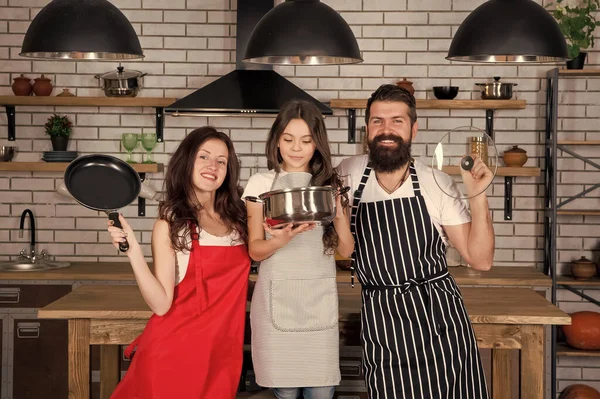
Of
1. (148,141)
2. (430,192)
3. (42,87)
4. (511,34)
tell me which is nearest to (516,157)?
(148,141)

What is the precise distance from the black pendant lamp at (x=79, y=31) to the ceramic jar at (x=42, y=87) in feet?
7.82

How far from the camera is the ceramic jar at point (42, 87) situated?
562 cm

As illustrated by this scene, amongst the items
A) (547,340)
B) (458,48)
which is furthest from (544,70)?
(458,48)

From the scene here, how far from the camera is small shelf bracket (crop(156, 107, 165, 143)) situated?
5.77 m

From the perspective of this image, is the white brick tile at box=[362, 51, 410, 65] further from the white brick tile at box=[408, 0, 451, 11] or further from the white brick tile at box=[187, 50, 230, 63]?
the white brick tile at box=[187, 50, 230, 63]

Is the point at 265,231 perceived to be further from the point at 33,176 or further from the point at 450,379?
the point at 33,176

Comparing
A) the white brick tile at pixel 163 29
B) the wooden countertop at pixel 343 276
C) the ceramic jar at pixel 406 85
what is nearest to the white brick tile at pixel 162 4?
the white brick tile at pixel 163 29

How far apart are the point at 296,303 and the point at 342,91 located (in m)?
3.15

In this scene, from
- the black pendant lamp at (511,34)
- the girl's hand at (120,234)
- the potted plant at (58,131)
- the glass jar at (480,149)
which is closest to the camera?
the girl's hand at (120,234)

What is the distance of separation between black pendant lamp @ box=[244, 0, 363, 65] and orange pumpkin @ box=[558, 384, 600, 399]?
321cm

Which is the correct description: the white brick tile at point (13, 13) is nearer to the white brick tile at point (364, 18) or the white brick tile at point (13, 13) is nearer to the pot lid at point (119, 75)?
the pot lid at point (119, 75)

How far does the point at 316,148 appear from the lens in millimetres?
2838

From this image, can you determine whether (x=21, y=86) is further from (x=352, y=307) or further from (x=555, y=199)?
(x=555, y=199)

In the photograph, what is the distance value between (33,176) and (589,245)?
3837 millimetres
